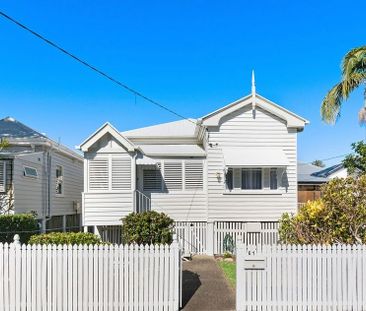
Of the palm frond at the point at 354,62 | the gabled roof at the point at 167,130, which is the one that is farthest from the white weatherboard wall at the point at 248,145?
the palm frond at the point at 354,62

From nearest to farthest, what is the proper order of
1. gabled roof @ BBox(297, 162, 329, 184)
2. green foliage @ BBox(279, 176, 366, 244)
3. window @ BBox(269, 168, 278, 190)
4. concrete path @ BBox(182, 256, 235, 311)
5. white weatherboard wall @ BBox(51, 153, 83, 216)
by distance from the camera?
concrete path @ BBox(182, 256, 235, 311) → green foliage @ BBox(279, 176, 366, 244) → window @ BBox(269, 168, 278, 190) → white weatherboard wall @ BBox(51, 153, 83, 216) → gabled roof @ BBox(297, 162, 329, 184)

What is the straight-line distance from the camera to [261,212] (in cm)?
1822

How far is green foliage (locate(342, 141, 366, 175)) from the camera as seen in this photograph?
19645mm

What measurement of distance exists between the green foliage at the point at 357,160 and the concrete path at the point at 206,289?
8971mm

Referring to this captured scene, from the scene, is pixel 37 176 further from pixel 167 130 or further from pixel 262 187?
pixel 262 187

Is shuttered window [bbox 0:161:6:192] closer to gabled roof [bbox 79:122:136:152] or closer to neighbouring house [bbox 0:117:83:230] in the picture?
neighbouring house [bbox 0:117:83:230]

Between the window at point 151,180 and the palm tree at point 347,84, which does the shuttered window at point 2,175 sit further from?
the palm tree at point 347,84

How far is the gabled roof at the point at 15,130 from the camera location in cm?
1936

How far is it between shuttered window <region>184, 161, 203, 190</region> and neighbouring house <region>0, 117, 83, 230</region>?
20.2 feet

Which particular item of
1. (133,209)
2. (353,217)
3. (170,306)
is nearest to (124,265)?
(170,306)

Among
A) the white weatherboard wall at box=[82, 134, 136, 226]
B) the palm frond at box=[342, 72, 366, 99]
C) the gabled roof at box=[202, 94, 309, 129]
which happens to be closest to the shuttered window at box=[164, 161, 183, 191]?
the white weatherboard wall at box=[82, 134, 136, 226]

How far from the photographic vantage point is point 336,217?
10508mm

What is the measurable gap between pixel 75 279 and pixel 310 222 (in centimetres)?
556

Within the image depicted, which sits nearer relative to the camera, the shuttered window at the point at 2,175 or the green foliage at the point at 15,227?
the green foliage at the point at 15,227
